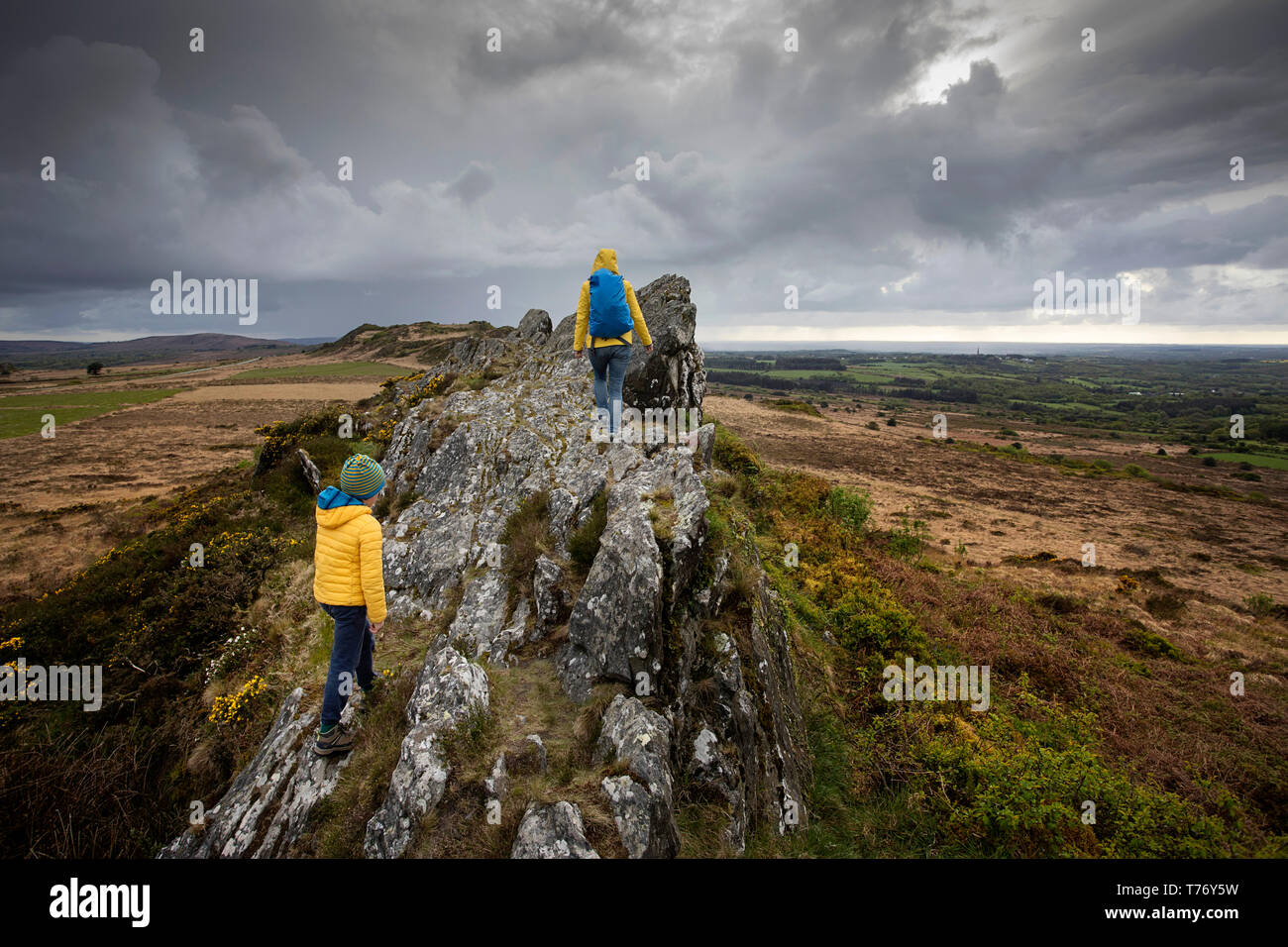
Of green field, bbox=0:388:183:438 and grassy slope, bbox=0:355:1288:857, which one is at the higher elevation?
green field, bbox=0:388:183:438

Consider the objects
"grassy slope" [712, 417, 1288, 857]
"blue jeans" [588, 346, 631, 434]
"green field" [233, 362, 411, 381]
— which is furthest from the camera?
"green field" [233, 362, 411, 381]

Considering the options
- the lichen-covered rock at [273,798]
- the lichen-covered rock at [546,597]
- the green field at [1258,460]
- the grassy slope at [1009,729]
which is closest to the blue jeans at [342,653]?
the lichen-covered rock at [273,798]

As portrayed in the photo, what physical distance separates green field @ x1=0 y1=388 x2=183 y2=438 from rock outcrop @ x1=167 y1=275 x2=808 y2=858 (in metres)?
69.4

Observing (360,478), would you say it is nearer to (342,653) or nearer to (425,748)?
(342,653)

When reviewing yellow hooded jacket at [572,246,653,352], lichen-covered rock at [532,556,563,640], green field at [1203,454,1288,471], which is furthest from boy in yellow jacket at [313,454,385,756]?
green field at [1203,454,1288,471]

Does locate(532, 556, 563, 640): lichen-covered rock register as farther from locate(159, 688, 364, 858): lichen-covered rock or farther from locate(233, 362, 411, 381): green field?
locate(233, 362, 411, 381): green field

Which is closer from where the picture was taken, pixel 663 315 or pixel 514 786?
pixel 514 786

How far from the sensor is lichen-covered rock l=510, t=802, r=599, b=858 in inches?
153

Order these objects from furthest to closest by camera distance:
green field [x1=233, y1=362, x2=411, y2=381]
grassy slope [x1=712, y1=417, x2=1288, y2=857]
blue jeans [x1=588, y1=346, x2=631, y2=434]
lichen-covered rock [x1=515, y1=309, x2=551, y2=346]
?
1. green field [x1=233, y1=362, x2=411, y2=381]
2. lichen-covered rock [x1=515, y1=309, x2=551, y2=346]
3. blue jeans [x1=588, y1=346, x2=631, y2=434]
4. grassy slope [x1=712, y1=417, x2=1288, y2=857]

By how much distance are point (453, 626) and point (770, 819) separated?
16.9ft

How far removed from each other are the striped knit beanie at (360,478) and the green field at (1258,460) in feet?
279

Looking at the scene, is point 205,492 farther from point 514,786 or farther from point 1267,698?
point 1267,698
